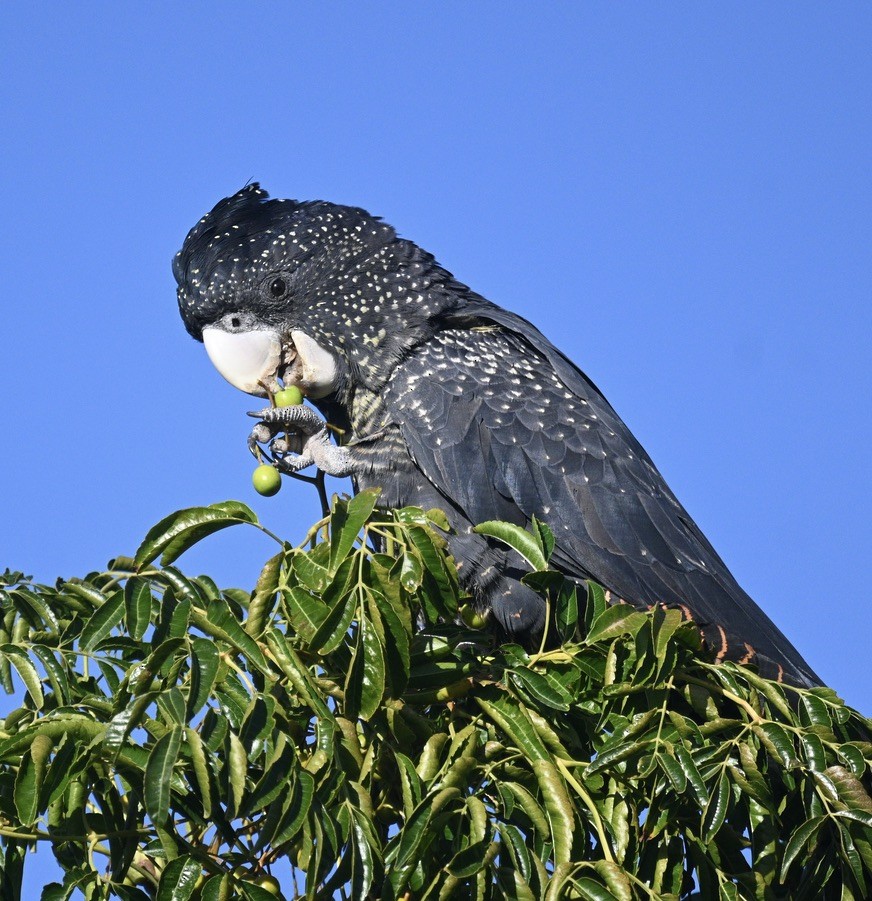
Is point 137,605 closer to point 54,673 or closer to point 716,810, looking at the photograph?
point 54,673

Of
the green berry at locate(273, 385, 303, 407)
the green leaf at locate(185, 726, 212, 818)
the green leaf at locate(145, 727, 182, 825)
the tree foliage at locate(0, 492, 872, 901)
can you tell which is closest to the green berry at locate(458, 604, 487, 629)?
the tree foliage at locate(0, 492, 872, 901)

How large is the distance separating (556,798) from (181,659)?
1.04 meters

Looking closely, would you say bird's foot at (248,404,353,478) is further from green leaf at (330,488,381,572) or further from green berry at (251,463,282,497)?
green leaf at (330,488,381,572)

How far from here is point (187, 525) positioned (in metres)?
3.44

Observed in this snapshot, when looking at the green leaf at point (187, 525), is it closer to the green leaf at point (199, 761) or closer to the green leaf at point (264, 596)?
the green leaf at point (264, 596)

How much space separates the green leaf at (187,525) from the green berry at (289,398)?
2477 millimetres

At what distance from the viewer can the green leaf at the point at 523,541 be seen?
11.7 feet

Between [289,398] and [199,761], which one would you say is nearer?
[199,761]

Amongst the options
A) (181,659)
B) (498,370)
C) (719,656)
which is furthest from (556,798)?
(498,370)

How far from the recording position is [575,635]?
393 cm

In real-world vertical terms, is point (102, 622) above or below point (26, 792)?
above

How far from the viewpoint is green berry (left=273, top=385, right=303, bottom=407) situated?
5.94 m

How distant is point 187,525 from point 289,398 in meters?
2.54

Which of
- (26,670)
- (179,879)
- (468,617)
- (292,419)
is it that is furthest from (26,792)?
(292,419)
